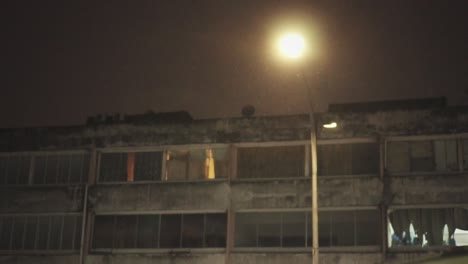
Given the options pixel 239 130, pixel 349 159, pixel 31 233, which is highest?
pixel 239 130

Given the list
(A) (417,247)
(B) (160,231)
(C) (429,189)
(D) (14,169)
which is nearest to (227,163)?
(B) (160,231)

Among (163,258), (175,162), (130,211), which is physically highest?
(175,162)

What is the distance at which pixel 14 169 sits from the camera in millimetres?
34094

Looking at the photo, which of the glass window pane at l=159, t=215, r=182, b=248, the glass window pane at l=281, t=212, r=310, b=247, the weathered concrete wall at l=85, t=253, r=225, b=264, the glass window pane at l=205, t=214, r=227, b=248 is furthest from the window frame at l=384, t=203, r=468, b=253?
the glass window pane at l=159, t=215, r=182, b=248

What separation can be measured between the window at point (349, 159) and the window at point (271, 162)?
0.91 metres

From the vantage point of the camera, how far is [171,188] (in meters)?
31.3

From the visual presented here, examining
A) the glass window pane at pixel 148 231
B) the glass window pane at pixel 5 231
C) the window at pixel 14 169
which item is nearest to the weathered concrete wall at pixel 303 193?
the glass window pane at pixel 148 231

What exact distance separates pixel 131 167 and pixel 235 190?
193 inches

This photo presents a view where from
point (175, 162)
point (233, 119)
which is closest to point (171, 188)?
point (175, 162)

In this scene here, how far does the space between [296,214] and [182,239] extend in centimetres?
481

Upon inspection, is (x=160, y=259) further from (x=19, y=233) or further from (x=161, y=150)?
(x=19, y=233)

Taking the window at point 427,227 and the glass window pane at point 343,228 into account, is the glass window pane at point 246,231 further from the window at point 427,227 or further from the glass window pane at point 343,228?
the window at point 427,227

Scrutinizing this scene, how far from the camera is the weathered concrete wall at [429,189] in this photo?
28.0m

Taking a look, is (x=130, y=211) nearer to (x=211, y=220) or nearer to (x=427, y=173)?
(x=211, y=220)
